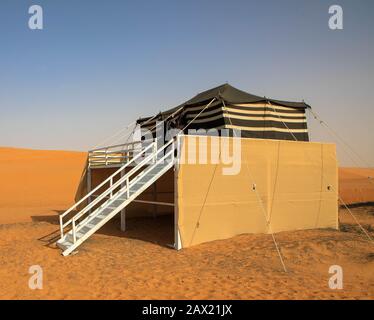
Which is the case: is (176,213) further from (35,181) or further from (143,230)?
(35,181)

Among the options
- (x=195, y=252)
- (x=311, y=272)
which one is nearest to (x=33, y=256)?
(x=195, y=252)

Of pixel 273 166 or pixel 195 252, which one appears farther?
pixel 273 166

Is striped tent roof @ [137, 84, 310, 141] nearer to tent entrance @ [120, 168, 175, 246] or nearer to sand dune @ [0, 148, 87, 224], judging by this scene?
tent entrance @ [120, 168, 175, 246]

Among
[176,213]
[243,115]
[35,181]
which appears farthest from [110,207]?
[35,181]

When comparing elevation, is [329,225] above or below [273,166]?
below

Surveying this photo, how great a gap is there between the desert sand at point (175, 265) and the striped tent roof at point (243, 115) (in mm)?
4143

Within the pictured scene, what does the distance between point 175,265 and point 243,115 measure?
697 centimetres

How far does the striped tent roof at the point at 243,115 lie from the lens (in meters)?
14.1

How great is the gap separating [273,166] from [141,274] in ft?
22.7

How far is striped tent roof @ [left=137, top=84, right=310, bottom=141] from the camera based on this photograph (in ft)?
46.2

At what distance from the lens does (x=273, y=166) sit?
13.7 m

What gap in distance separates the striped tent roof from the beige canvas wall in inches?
47.7
